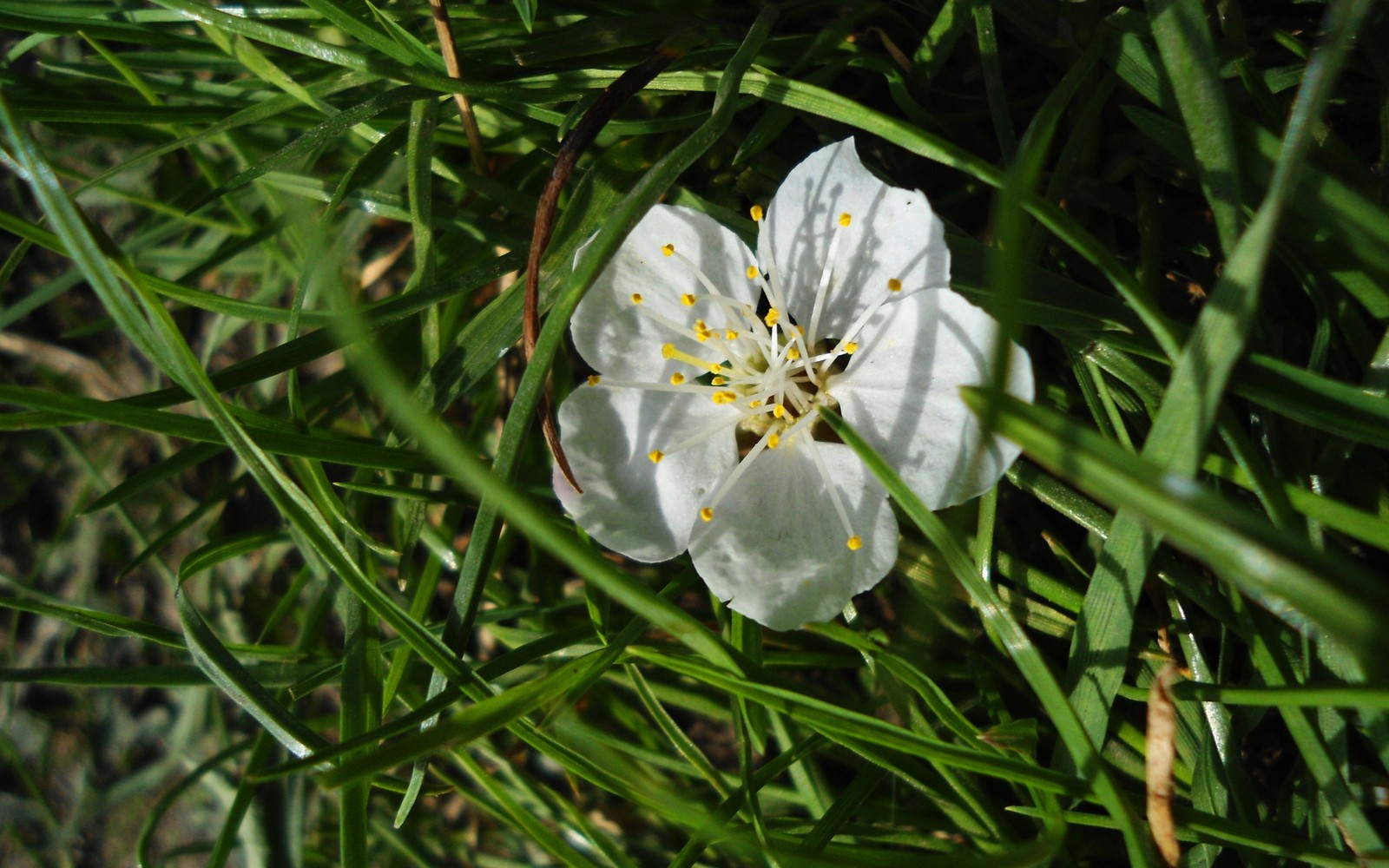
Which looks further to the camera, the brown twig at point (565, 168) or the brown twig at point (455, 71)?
the brown twig at point (455, 71)

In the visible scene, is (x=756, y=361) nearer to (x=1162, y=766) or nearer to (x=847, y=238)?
(x=847, y=238)

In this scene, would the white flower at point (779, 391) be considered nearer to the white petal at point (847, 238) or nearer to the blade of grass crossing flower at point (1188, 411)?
the white petal at point (847, 238)

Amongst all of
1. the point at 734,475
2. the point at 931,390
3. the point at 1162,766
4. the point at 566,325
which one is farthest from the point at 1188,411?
the point at 566,325

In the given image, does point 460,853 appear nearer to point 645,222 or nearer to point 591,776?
point 591,776

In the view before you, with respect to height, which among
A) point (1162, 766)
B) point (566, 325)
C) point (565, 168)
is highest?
point (565, 168)

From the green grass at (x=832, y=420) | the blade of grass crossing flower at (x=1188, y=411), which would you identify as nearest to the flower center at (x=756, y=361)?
the green grass at (x=832, y=420)

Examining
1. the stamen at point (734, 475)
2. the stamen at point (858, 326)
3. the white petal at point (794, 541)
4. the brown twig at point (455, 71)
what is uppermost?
the brown twig at point (455, 71)

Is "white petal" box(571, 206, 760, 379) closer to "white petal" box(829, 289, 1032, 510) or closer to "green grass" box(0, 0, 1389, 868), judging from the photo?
"green grass" box(0, 0, 1389, 868)
